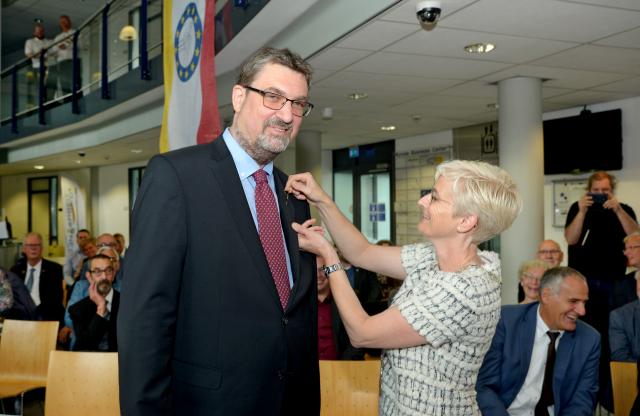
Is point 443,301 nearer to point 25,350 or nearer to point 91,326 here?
point 91,326

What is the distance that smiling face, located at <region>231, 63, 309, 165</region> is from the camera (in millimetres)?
1518

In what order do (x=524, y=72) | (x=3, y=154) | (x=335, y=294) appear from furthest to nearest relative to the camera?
(x=3, y=154), (x=524, y=72), (x=335, y=294)

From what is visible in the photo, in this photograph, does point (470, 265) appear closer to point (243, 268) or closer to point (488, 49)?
point (243, 268)

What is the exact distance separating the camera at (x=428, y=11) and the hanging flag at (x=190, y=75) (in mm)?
1245

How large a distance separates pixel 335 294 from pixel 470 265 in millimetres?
406

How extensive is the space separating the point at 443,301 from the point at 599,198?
3774 mm

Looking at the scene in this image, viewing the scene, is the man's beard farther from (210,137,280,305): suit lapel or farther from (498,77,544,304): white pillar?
(498,77,544,304): white pillar

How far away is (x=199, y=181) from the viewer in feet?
4.59

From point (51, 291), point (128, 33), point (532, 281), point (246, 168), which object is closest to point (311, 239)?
point (246, 168)

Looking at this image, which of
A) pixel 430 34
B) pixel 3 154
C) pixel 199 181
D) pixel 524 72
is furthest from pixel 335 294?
pixel 3 154

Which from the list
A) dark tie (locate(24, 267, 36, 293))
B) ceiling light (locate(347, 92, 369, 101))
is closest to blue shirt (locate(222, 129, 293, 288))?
ceiling light (locate(347, 92, 369, 101))

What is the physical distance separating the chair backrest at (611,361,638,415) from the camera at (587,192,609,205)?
2366 millimetres

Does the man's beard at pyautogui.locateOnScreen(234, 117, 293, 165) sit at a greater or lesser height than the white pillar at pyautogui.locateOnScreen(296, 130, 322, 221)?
lesser

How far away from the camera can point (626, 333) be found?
3.60 m
